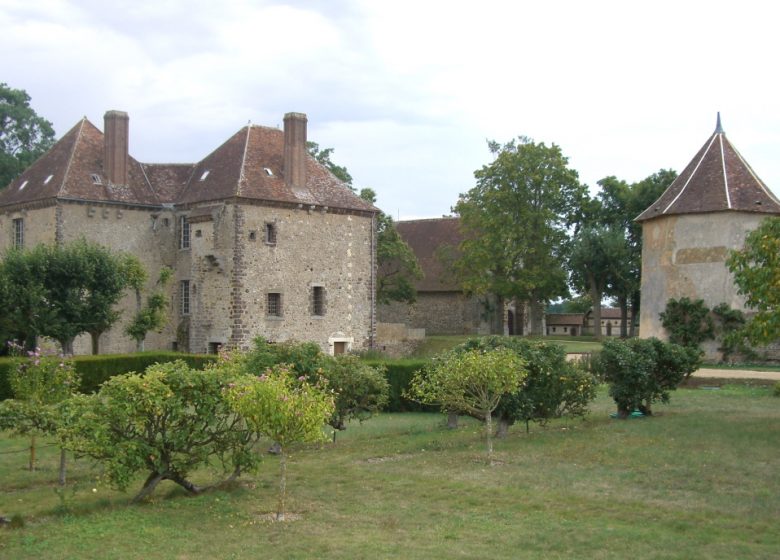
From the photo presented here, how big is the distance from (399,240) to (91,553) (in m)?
35.5

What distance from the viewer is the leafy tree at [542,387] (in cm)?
1606

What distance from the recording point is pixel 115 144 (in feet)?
112

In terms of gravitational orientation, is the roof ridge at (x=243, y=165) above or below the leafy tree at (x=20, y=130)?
below

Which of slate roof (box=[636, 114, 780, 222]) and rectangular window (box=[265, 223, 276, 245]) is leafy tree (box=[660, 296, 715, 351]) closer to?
slate roof (box=[636, 114, 780, 222])

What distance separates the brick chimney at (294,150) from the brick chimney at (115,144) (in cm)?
642

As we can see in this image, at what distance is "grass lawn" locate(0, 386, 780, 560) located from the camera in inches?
337

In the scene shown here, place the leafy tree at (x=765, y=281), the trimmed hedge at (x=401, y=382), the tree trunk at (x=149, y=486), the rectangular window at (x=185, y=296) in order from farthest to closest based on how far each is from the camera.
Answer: the rectangular window at (x=185, y=296) → the trimmed hedge at (x=401, y=382) → the leafy tree at (x=765, y=281) → the tree trunk at (x=149, y=486)

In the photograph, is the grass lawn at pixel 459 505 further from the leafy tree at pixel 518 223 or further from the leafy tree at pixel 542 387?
the leafy tree at pixel 518 223

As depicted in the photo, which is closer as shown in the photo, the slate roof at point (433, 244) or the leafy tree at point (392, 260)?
the leafy tree at point (392, 260)

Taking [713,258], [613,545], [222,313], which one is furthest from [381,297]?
[613,545]

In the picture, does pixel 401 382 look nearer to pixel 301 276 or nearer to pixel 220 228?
pixel 301 276

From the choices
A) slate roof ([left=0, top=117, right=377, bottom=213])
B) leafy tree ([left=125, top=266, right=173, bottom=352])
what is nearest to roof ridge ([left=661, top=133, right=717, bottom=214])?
slate roof ([left=0, top=117, right=377, bottom=213])

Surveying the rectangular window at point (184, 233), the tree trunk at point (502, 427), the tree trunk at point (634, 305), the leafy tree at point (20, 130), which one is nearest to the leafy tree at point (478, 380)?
the tree trunk at point (502, 427)

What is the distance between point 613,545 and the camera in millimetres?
8477
